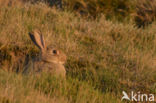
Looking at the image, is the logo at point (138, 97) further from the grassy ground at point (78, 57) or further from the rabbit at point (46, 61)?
the rabbit at point (46, 61)

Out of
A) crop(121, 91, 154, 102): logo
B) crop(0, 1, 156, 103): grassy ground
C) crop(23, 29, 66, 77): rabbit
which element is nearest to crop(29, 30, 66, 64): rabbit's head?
crop(23, 29, 66, 77): rabbit

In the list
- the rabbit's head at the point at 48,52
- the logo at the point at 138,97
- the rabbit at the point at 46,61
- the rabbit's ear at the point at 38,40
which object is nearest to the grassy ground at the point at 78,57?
the logo at the point at 138,97

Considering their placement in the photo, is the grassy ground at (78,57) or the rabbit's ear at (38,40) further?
the rabbit's ear at (38,40)

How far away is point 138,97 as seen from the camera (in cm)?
444

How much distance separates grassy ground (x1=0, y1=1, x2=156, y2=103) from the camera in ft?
12.3

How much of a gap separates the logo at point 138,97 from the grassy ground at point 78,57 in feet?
0.34

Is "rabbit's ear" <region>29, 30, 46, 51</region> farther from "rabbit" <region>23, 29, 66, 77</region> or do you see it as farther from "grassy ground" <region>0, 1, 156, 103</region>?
"grassy ground" <region>0, 1, 156, 103</region>

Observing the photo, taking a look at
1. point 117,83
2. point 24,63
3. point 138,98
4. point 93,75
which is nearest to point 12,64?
point 24,63

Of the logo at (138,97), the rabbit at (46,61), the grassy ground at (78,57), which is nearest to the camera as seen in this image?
the grassy ground at (78,57)

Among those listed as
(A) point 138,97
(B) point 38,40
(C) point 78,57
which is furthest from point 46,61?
(A) point 138,97

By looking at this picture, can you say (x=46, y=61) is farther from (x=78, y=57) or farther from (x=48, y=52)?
(x=78, y=57)

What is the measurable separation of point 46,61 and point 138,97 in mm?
1475

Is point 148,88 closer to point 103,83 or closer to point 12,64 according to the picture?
point 103,83

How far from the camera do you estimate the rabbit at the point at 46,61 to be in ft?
15.0
